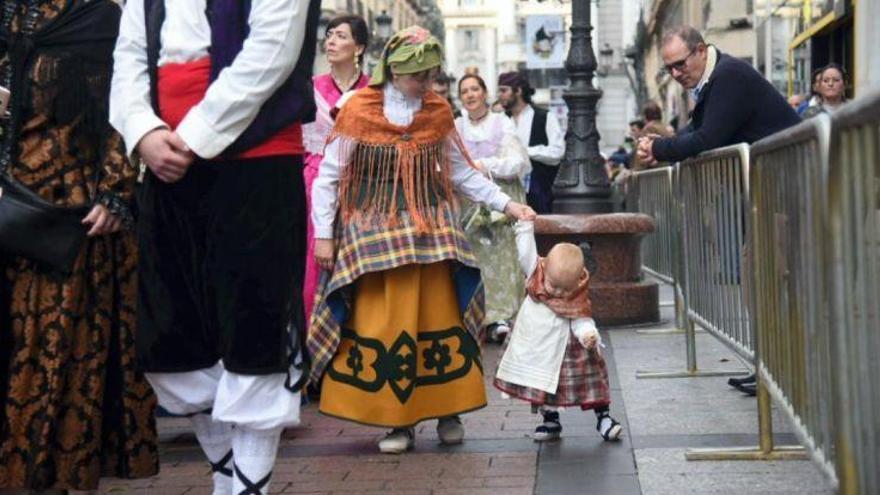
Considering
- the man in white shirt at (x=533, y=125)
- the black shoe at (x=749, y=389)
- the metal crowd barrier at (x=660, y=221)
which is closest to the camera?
the black shoe at (x=749, y=389)

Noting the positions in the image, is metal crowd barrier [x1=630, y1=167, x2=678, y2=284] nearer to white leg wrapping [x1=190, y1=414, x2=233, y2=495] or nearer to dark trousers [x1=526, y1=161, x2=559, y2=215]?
dark trousers [x1=526, y1=161, x2=559, y2=215]

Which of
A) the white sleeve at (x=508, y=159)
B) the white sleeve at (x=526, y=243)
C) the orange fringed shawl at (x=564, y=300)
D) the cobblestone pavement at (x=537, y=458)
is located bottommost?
the cobblestone pavement at (x=537, y=458)

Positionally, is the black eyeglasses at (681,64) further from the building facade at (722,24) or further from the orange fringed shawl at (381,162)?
the building facade at (722,24)

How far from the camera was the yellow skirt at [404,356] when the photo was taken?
21.5 feet

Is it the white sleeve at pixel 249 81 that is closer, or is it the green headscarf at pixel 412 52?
the white sleeve at pixel 249 81

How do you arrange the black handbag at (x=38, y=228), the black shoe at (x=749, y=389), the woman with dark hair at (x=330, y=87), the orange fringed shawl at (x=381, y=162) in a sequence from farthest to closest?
the woman with dark hair at (x=330, y=87) < the black shoe at (x=749, y=389) < the orange fringed shawl at (x=381, y=162) < the black handbag at (x=38, y=228)

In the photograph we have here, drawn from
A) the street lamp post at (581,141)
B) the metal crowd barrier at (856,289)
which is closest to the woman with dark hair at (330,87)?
the street lamp post at (581,141)

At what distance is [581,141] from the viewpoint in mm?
12812

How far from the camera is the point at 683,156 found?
26.6 feet

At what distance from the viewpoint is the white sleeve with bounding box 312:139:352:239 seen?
670 cm

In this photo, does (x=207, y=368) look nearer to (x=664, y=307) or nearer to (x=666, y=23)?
(x=664, y=307)

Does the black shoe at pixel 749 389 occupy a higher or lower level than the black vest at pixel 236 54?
lower

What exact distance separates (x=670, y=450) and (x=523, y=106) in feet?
21.2

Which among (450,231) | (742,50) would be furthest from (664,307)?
(742,50)
